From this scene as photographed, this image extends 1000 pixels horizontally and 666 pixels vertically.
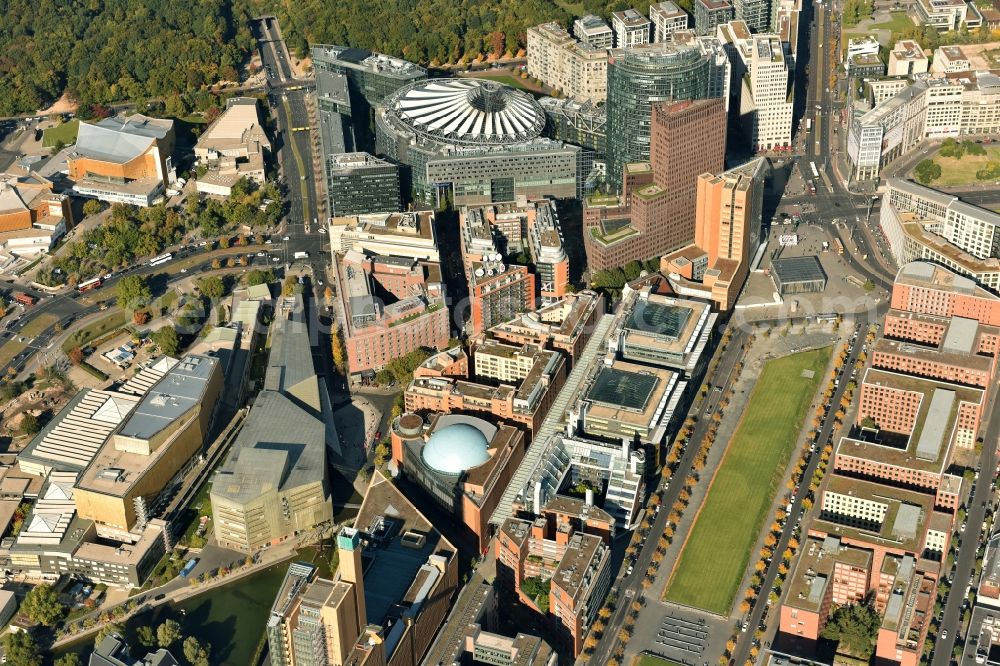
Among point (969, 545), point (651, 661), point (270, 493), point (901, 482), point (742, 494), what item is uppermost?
point (270, 493)

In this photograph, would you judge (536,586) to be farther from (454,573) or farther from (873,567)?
(873,567)

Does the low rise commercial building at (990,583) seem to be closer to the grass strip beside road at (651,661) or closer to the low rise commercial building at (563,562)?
the grass strip beside road at (651,661)

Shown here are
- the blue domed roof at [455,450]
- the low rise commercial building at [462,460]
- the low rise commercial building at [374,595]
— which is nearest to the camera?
the low rise commercial building at [374,595]

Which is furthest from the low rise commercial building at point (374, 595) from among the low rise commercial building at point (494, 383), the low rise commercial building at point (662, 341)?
the low rise commercial building at point (662, 341)

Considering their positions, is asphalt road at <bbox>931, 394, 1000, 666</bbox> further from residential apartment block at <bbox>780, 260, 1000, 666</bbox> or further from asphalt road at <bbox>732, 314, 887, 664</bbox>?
asphalt road at <bbox>732, 314, 887, 664</bbox>

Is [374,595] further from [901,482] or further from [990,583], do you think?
[990,583]

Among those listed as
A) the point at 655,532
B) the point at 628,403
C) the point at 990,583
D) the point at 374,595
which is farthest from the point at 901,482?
the point at 374,595
